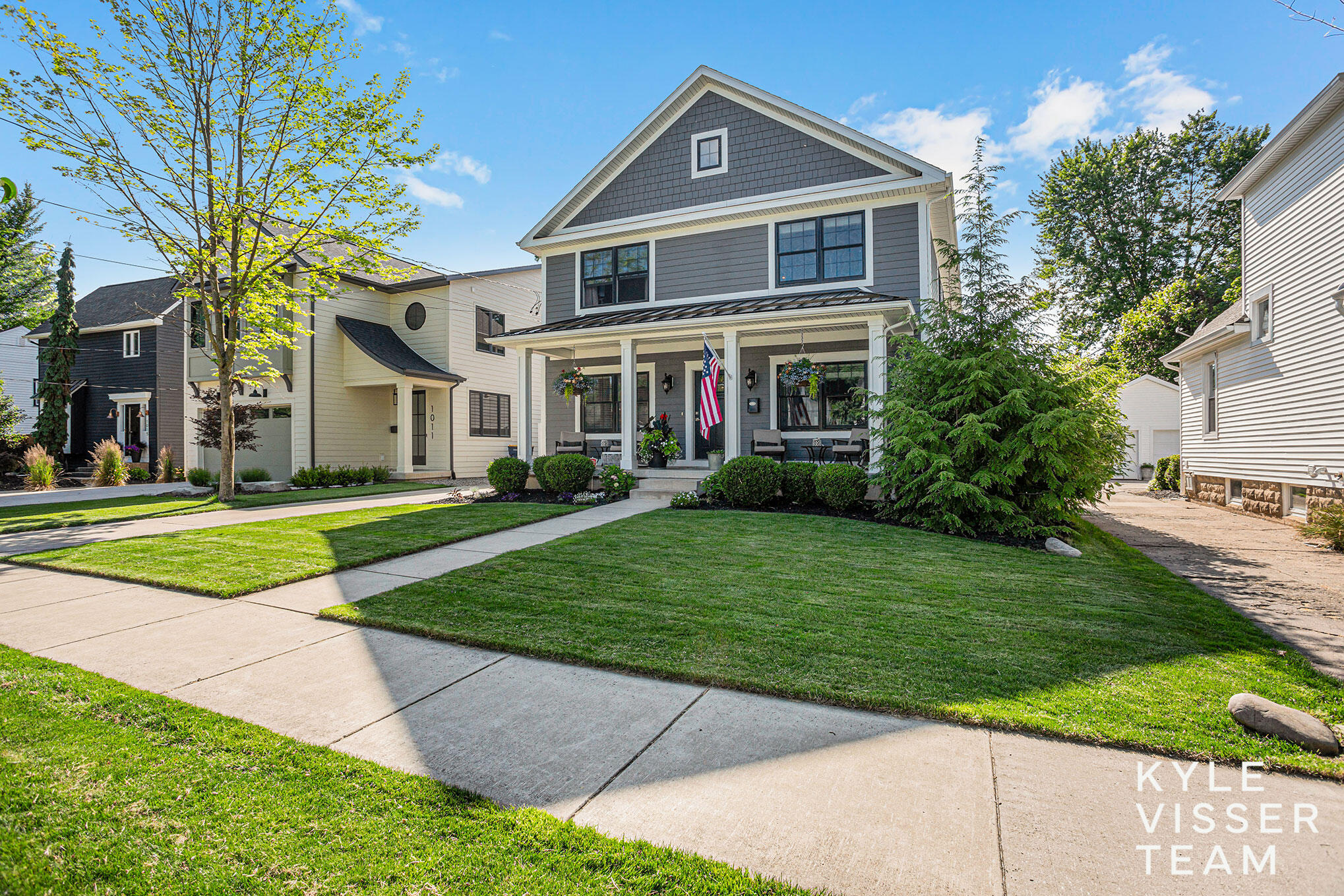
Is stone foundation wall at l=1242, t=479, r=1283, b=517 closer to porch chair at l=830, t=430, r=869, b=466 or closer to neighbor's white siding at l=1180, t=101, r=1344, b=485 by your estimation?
neighbor's white siding at l=1180, t=101, r=1344, b=485

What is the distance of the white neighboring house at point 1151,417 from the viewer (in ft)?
84.6

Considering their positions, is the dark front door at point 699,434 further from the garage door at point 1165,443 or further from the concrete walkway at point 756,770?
the garage door at point 1165,443

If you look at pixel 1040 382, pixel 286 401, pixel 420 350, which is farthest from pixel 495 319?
pixel 1040 382

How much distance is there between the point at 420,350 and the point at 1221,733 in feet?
64.6

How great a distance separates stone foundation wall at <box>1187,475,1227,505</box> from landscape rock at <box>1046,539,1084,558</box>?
1036cm

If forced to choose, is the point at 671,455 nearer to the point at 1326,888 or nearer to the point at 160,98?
the point at 1326,888

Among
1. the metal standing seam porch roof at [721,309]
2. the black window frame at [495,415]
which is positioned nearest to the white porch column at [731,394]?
the metal standing seam porch roof at [721,309]

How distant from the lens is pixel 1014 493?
8.23 meters

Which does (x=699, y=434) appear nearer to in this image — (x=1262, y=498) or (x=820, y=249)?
(x=820, y=249)

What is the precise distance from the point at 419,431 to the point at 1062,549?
17251mm

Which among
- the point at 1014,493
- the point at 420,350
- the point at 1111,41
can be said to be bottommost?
the point at 1014,493

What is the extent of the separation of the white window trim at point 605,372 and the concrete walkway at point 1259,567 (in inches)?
363

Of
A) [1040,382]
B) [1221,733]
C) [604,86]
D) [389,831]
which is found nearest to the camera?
[389,831]

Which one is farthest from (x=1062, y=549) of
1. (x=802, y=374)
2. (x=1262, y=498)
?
(x=1262, y=498)
